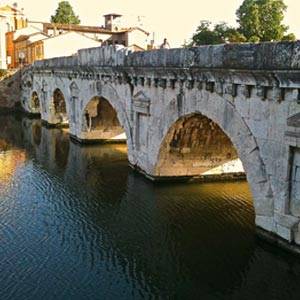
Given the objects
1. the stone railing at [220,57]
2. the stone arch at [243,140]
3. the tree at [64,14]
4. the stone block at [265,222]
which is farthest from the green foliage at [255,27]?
the stone block at [265,222]

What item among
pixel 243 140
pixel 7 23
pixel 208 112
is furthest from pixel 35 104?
pixel 243 140

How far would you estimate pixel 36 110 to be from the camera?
43.7m

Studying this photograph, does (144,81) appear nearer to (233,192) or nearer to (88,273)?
(233,192)

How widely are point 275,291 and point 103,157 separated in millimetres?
15217

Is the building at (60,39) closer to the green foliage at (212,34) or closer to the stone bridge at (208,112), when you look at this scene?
the green foliage at (212,34)

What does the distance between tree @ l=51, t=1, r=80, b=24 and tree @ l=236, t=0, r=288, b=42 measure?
35.3m

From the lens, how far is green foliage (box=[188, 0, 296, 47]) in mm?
49250

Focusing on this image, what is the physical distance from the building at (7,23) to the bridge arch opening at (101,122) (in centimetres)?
3427

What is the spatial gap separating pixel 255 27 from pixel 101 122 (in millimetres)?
28878

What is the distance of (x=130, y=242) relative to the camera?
1332cm

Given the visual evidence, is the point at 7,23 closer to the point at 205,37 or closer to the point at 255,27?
the point at 205,37

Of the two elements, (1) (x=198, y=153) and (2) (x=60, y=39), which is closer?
(1) (x=198, y=153)

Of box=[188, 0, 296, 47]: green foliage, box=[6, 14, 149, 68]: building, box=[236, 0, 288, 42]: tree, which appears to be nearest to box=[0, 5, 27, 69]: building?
box=[6, 14, 149, 68]: building

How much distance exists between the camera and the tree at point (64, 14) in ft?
252
